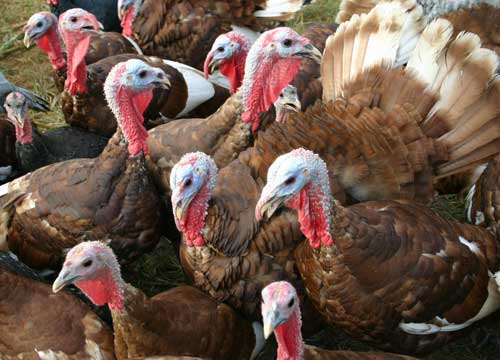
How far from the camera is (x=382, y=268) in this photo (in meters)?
2.99

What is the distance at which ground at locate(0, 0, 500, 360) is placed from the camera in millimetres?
3721

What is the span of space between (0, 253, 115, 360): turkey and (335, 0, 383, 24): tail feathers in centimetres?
239

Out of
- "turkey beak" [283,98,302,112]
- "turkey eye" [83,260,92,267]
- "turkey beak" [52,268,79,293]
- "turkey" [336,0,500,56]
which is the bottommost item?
"turkey beak" [52,268,79,293]

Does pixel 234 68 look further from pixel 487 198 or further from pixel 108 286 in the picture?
pixel 108 286

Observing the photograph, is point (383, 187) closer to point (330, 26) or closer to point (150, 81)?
point (150, 81)

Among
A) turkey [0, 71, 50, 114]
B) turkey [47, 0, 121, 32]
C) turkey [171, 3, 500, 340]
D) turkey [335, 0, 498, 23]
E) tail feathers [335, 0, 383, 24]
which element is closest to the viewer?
turkey [171, 3, 500, 340]

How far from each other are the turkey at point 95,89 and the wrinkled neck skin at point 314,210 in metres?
1.73

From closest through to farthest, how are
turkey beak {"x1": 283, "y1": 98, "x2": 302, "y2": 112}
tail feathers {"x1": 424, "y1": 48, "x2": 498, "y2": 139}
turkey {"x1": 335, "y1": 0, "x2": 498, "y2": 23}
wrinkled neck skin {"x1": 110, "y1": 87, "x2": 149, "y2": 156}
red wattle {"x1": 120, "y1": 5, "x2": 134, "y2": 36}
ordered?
tail feathers {"x1": 424, "y1": 48, "x2": 498, "y2": 139} < wrinkled neck skin {"x1": 110, "y1": 87, "x2": 149, "y2": 156} < turkey beak {"x1": 283, "y1": 98, "x2": 302, "y2": 112} < turkey {"x1": 335, "y1": 0, "x2": 498, "y2": 23} < red wattle {"x1": 120, "y1": 5, "x2": 134, "y2": 36}

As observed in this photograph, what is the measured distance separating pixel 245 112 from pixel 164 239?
107cm

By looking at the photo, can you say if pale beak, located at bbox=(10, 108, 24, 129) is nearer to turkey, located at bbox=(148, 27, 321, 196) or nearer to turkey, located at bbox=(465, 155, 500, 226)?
turkey, located at bbox=(148, 27, 321, 196)

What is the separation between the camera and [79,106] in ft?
14.0

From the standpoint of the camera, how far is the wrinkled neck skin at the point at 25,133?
3980 millimetres

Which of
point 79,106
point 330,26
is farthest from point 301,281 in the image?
point 330,26

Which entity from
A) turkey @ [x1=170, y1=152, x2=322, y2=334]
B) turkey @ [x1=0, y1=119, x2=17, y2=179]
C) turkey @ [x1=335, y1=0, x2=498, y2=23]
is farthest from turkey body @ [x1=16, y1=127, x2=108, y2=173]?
turkey @ [x1=335, y1=0, x2=498, y2=23]
